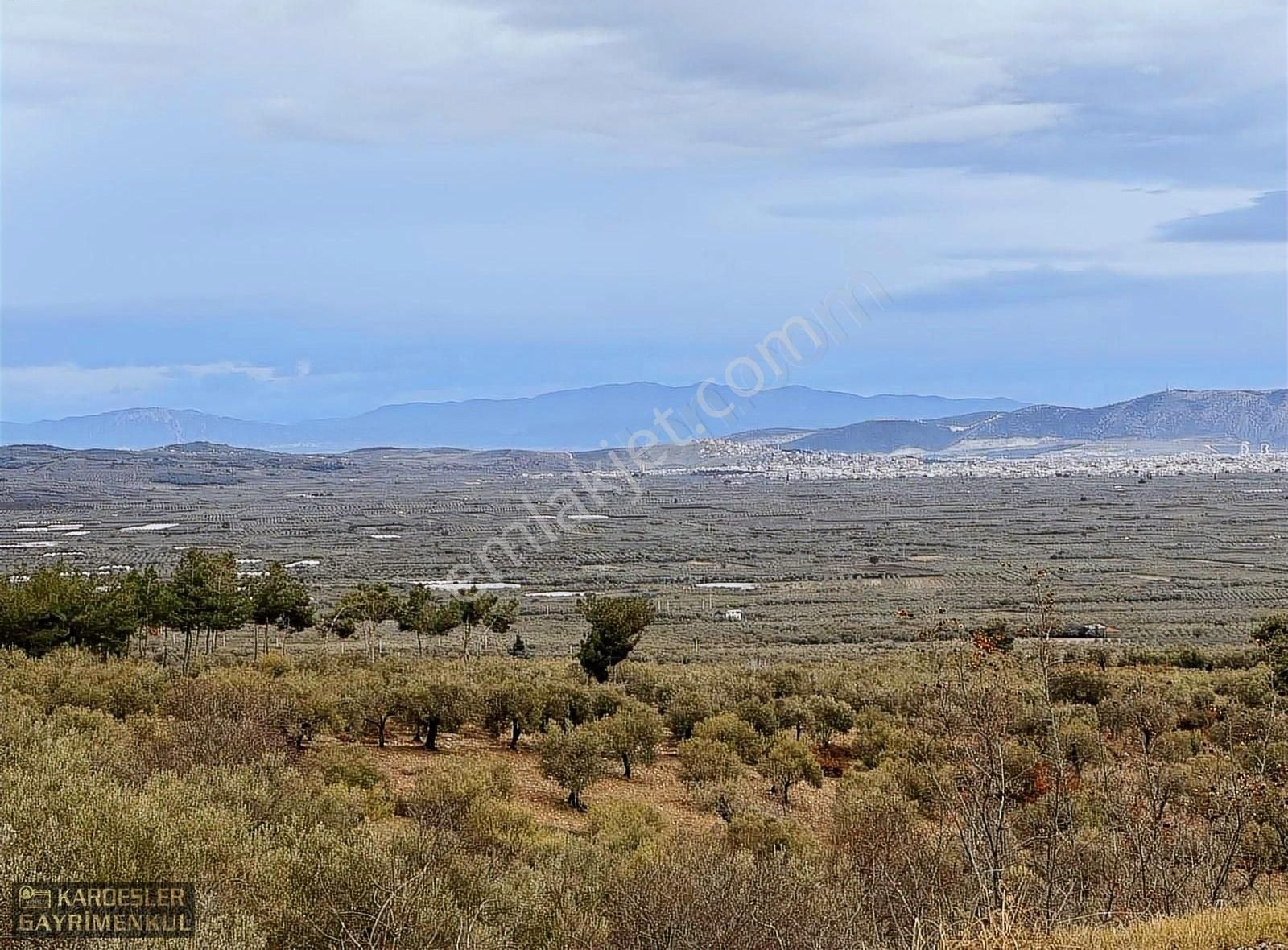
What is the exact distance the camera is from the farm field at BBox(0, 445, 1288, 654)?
51.8m

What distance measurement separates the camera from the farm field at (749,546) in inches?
2039

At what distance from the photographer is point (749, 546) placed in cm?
9688

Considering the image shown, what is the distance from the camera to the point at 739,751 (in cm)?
1939

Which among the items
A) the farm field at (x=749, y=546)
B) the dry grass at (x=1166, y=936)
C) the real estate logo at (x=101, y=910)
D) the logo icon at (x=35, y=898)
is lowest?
the farm field at (x=749, y=546)

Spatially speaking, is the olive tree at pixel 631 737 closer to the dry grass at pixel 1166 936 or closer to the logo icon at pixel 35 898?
the dry grass at pixel 1166 936

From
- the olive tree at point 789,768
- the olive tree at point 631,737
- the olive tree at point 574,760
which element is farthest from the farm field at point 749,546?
the olive tree at point 631,737

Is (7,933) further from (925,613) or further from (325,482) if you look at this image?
(325,482)

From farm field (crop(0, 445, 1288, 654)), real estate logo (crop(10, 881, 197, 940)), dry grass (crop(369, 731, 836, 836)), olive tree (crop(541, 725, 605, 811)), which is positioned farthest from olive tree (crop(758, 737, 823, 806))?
real estate logo (crop(10, 881, 197, 940))

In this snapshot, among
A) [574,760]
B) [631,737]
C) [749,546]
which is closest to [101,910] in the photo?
[574,760]

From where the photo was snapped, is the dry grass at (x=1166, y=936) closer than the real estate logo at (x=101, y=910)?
No

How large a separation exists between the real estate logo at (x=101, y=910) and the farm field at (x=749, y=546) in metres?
6.90

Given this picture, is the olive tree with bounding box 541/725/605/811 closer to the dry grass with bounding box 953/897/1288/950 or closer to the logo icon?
the dry grass with bounding box 953/897/1288/950

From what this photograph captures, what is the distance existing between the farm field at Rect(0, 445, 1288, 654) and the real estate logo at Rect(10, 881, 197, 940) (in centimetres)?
690

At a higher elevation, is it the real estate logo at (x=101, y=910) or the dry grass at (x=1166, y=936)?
the real estate logo at (x=101, y=910)
